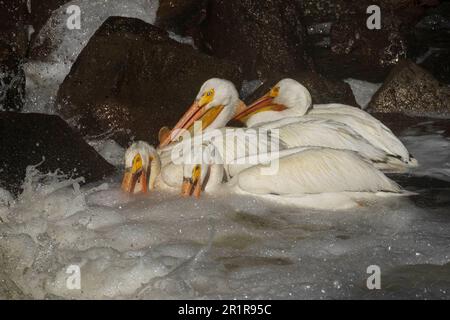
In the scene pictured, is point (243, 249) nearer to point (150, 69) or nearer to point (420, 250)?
point (420, 250)

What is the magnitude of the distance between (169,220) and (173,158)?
2.35 feet

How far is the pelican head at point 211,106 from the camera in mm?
6168

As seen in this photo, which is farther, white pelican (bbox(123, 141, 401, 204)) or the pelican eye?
the pelican eye

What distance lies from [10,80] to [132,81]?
119cm

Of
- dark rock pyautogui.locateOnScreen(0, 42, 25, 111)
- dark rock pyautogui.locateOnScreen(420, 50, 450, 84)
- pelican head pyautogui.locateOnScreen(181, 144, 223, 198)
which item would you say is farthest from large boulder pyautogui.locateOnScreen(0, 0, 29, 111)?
dark rock pyautogui.locateOnScreen(420, 50, 450, 84)

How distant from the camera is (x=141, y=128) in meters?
6.77

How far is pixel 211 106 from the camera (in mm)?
6234

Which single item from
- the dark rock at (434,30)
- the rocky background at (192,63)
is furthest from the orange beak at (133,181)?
the dark rock at (434,30)

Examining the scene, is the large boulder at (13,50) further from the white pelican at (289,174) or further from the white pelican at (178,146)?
the white pelican at (289,174)

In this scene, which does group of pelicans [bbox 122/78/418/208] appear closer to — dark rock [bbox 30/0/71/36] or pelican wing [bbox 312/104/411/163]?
pelican wing [bbox 312/104/411/163]

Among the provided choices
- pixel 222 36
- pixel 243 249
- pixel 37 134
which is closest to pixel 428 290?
pixel 243 249

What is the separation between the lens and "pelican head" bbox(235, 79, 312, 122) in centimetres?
632

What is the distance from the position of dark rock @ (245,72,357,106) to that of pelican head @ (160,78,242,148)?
3.63 ft

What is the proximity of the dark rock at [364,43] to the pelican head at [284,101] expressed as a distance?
2331mm
